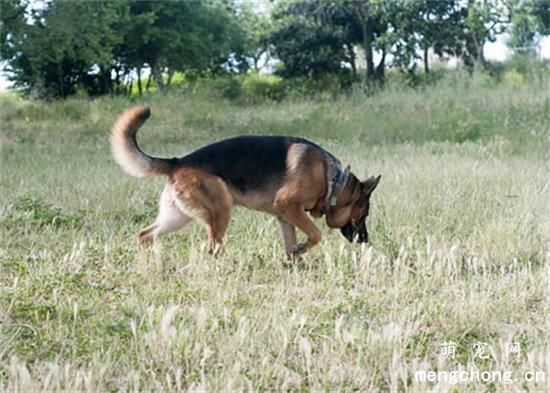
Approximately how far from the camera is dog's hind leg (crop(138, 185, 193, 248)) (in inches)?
223

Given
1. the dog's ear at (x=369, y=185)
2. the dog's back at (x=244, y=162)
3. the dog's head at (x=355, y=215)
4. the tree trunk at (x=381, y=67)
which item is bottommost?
the dog's head at (x=355, y=215)

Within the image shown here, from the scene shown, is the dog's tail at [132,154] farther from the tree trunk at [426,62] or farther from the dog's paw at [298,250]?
the tree trunk at [426,62]

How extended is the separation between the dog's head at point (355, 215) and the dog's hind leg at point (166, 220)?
49.1 inches

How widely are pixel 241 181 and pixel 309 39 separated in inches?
1016

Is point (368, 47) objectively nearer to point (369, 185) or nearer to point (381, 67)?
point (381, 67)

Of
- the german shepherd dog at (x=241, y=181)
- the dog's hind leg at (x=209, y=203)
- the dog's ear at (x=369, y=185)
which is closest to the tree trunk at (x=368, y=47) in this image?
the dog's ear at (x=369, y=185)

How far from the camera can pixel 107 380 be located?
10.2 feet

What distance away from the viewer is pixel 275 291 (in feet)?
14.7

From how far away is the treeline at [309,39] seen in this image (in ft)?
90.7

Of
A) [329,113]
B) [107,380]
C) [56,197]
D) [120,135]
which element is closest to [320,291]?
[107,380]

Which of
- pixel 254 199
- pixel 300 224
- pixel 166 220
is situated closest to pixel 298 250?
pixel 300 224

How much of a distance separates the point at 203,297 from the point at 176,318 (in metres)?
0.63

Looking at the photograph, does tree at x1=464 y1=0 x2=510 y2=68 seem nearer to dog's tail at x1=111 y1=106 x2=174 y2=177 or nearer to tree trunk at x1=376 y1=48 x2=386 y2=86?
tree trunk at x1=376 y1=48 x2=386 y2=86

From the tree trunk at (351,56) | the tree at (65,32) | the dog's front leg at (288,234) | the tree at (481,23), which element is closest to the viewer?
the dog's front leg at (288,234)
